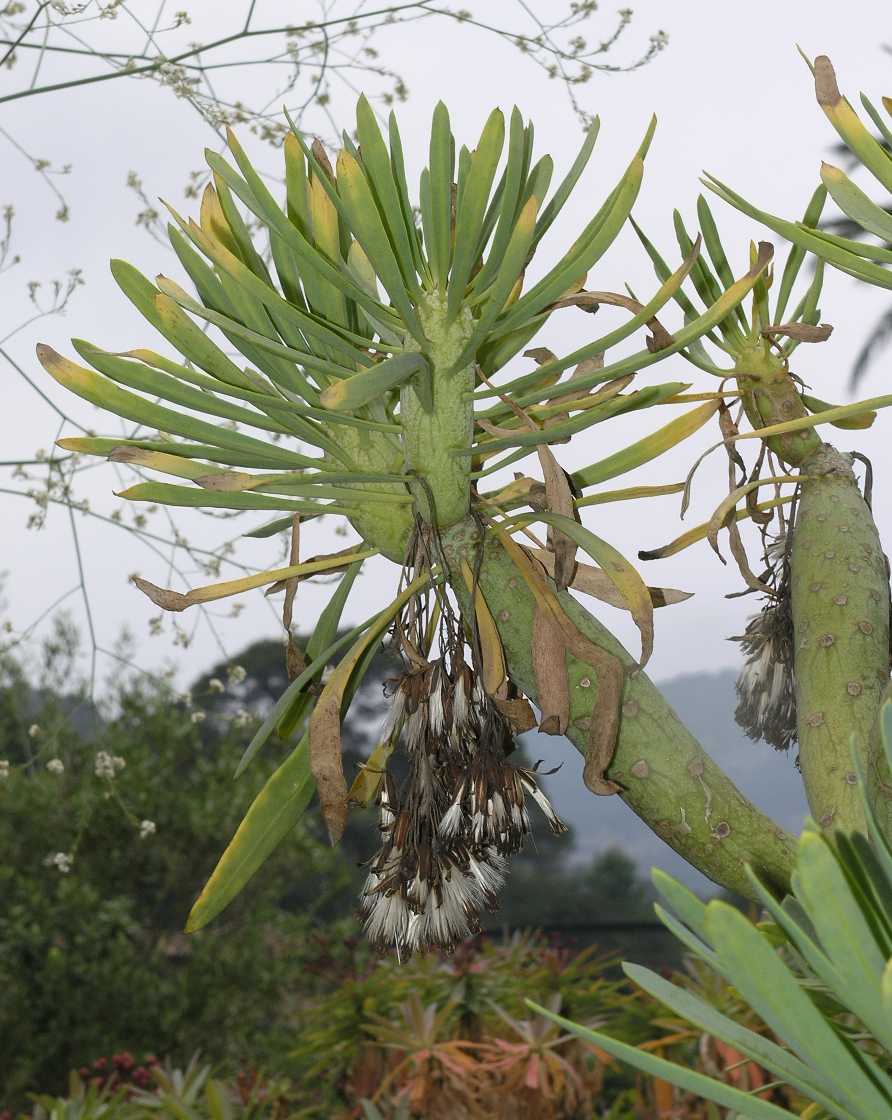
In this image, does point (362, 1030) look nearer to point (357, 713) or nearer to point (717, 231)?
point (717, 231)

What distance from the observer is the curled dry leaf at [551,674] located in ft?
2.76

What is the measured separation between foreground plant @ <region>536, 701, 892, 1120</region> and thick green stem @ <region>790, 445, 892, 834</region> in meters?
0.19

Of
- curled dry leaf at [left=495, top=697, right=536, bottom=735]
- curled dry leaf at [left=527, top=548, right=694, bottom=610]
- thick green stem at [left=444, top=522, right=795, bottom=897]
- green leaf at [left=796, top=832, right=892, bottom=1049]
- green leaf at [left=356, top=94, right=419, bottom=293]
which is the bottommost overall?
green leaf at [left=796, top=832, right=892, bottom=1049]

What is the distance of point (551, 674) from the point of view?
2.78ft

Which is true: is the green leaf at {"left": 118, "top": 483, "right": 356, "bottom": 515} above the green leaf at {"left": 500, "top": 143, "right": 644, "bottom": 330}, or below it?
below

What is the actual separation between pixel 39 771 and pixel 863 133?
7.85 meters

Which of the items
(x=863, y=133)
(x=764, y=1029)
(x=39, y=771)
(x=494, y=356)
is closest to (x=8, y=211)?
(x=494, y=356)

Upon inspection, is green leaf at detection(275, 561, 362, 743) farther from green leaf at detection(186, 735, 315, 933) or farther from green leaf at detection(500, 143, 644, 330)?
green leaf at detection(500, 143, 644, 330)

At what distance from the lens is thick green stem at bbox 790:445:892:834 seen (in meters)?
0.84

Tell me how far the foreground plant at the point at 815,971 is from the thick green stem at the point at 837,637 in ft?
0.62

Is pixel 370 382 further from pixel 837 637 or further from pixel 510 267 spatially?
pixel 837 637

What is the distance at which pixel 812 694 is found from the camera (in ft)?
2.91

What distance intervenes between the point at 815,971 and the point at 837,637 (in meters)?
0.37

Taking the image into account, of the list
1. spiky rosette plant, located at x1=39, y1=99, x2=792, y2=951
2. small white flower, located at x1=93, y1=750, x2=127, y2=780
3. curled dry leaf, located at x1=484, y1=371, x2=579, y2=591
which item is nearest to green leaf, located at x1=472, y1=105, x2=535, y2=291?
spiky rosette plant, located at x1=39, y1=99, x2=792, y2=951
